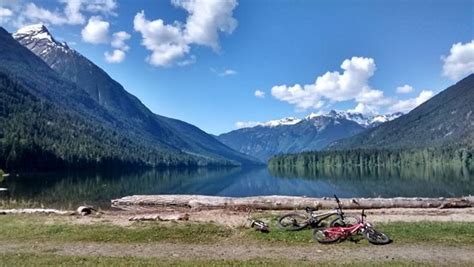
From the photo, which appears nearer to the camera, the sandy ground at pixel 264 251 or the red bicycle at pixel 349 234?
the sandy ground at pixel 264 251

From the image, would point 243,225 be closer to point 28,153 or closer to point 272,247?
point 272,247

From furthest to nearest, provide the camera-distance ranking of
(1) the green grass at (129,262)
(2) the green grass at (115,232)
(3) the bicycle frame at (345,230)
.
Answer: (2) the green grass at (115,232) < (3) the bicycle frame at (345,230) < (1) the green grass at (129,262)

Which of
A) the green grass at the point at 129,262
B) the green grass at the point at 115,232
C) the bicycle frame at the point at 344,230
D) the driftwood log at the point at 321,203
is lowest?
the green grass at the point at 129,262

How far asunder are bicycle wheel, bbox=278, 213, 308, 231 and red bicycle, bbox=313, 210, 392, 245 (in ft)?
5.42

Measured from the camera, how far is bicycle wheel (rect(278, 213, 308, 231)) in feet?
78.4

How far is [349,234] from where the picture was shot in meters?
22.0

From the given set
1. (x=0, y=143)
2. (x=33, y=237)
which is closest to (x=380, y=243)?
(x=33, y=237)

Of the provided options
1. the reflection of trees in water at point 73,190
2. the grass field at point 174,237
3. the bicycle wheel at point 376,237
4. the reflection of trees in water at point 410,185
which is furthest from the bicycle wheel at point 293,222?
the reflection of trees in water at point 410,185

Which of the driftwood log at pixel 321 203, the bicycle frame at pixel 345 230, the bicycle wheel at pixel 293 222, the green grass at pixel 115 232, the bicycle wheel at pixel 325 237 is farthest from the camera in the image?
the driftwood log at pixel 321 203

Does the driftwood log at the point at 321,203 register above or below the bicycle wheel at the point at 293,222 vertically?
above

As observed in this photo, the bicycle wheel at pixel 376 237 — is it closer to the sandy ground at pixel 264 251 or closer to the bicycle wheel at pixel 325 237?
the sandy ground at pixel 264 251

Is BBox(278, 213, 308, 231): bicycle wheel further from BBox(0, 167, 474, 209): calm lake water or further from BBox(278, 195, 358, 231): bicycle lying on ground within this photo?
BBox(0, 167, 474, 209): calm lake water

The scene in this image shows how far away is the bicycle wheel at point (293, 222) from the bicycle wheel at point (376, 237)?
12.6 feet

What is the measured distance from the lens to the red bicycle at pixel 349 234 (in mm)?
20906
